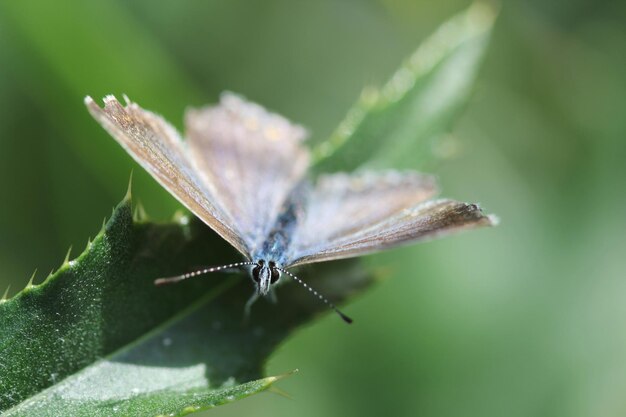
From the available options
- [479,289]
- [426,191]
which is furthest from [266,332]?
[479,289]

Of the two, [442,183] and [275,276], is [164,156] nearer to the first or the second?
[275,276]

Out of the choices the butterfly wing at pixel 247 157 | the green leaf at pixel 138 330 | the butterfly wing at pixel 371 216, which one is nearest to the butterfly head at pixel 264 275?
the butterfly wing at pixel 371 216

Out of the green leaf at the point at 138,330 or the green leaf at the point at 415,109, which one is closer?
the green leaf at the point at 138,330

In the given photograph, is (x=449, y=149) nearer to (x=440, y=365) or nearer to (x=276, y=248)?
(x=276, y=248)

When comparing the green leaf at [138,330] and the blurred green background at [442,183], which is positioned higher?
the blurred green background at [442,183]

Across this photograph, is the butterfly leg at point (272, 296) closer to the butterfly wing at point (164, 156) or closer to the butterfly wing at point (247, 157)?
the butterfly wing at point (164, 156)

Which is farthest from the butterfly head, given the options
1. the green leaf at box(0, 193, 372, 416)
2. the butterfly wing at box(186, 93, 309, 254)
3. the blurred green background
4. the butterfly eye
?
the blurred green background

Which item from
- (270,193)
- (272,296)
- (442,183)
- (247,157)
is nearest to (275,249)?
(272,296)
